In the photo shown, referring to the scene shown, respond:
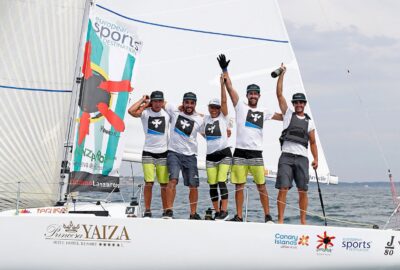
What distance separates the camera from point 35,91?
30.9ft

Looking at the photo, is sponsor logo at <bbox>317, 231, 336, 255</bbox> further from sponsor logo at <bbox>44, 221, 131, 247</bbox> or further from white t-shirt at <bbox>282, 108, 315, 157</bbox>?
sponsor logo at <bbox>44, 221, 131, 247</bbox>

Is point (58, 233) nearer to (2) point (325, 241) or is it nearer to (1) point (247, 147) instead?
(1) point (247, 147)

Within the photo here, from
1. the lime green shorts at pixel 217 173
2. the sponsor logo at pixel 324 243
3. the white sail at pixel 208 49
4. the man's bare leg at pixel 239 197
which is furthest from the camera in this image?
the white sail at pixel 208 49

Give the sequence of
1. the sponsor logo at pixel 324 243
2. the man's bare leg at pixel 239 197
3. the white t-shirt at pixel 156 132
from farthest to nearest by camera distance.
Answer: the white t-shirt at pixel 156 132
the man's bare leg at pixel 239 197
the sponsor logo at pixel 324 243

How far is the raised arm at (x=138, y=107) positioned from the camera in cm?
894

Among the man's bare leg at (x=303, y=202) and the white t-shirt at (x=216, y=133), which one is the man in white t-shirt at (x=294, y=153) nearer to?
the man's bare leg at (x=303, y=202)

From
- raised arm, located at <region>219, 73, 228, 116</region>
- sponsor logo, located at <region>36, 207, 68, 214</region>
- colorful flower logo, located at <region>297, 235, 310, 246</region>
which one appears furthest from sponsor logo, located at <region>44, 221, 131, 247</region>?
colorful flower logo, located at <region>297, 235, 310, 246</region>

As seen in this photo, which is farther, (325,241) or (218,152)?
(218,152)

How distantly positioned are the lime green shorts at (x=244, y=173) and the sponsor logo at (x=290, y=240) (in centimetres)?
72

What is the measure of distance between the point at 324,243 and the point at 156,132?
2.27 meters

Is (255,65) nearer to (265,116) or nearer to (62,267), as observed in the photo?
(265,116)

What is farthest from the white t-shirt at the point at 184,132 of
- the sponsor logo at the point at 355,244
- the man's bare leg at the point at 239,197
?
the sponsor logo at the point at 355,244

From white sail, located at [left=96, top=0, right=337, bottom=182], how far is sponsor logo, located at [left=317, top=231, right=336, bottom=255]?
1843 millimetres

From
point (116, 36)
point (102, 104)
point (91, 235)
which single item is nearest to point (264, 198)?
point (91, 235)
